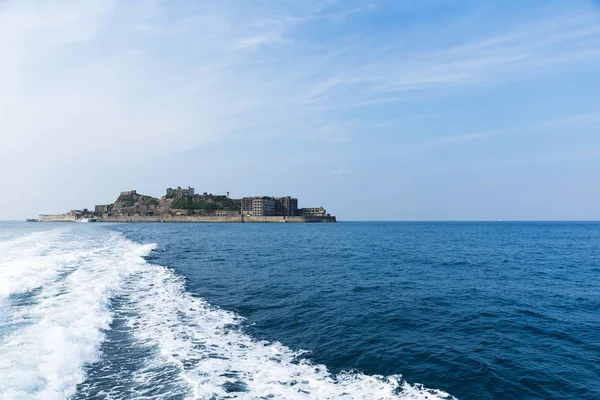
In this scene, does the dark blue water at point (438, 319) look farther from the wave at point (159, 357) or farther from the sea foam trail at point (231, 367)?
the wave at point (159, 357)

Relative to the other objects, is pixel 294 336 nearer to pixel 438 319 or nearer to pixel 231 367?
pixel 231 367

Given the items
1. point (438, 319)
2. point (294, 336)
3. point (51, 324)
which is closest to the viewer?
point (51, 324)

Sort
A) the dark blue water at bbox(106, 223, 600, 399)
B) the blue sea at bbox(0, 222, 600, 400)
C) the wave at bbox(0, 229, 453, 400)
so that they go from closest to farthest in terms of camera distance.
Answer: the wave at bbox(0, 229, 453, 400)
the blue sea at bbox(0, 222, 600, 400)
the dark blue water at bbox(106, 223, 600, 399)

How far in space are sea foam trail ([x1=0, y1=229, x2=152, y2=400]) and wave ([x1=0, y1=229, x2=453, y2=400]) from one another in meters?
0.03

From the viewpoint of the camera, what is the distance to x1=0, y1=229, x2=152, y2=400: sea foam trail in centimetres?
907

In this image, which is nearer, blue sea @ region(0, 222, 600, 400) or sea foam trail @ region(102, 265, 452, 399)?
sea foam trail @ region(102, 265, 452, 399)

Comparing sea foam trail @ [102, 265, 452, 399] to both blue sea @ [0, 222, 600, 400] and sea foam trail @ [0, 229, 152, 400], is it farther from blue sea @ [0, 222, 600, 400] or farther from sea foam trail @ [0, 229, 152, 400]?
sea foam trail @ [0, 229, 152, 400]

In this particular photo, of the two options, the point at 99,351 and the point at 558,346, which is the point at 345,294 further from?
the point at 99,351

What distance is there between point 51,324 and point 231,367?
7.55 meters

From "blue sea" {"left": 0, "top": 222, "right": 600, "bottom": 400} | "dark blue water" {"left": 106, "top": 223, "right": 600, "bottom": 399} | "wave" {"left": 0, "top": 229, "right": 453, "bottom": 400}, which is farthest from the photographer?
"dark blue water" {"left": 106, "top": 223, "right": 600, "bottom": 399}

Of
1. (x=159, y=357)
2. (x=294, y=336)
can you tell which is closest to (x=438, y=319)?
(x=294, y=336)

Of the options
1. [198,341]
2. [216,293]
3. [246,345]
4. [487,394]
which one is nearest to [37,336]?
[198,341]

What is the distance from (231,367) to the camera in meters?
10.6

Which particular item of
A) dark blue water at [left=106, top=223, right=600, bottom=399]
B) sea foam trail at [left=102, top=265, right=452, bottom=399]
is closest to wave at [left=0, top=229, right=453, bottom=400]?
sea foam trail at [left=102, top=265, right=452, bottom=399]
